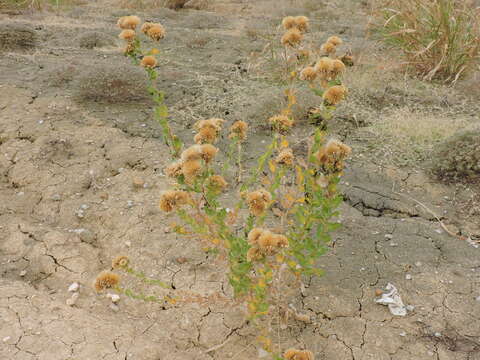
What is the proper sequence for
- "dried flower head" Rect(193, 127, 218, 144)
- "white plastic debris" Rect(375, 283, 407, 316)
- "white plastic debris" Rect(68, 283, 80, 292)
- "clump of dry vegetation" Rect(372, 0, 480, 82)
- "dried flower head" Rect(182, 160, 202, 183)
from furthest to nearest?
"clump of dry vegetation" Rect(372, 0, 480, 82)
"white plastic debris" Rect(68, 283, 80, 292)
"white plastic debris" Rect(375, 283, 407, 316)
"dried flower head" Rect(193, 127, 218, 144)
"dried flower head" Rect(182, 160, 202, 183)

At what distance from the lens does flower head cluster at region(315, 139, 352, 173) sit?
1.79 meters

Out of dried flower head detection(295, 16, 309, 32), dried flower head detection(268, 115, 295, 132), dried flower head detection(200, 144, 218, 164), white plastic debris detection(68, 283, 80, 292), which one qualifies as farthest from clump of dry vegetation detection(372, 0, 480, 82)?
white plastic debris detection(68, 283, 80, 292)

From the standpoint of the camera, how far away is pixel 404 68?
4867 mm

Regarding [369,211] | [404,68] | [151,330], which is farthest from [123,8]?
[151,330]

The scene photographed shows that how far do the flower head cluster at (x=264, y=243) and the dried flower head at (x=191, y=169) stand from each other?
0.98 feet

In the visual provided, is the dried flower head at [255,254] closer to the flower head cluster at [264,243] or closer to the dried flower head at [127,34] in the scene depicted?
the flower head cluster at [264,243]

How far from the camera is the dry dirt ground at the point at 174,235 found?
2217mm

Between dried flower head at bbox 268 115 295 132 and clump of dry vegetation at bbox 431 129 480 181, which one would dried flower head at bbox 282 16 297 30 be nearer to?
dried flower head at bbox 268 115 295 132

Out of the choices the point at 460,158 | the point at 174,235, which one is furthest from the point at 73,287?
the point at 460,158

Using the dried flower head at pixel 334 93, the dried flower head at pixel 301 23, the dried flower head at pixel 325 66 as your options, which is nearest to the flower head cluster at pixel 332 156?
the dried flower head at pixel 334 93

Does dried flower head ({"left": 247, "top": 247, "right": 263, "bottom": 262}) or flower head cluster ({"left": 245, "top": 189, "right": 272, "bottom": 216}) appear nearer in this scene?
dried flower head ({"left": 247, "top": 247, "right": 263, "bottom": 262})

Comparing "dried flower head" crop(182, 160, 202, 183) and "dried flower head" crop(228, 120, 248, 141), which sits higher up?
"dried flower head" crop(182, 160, 202, 183)

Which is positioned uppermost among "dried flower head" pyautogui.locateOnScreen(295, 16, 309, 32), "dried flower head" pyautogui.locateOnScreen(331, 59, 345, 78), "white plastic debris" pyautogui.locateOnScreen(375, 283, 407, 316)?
"dried flower head" pyautogui.locateOnScreen(295, 16, 309, 32)

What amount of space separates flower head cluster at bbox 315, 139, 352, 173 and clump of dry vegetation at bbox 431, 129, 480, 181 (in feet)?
5.68
